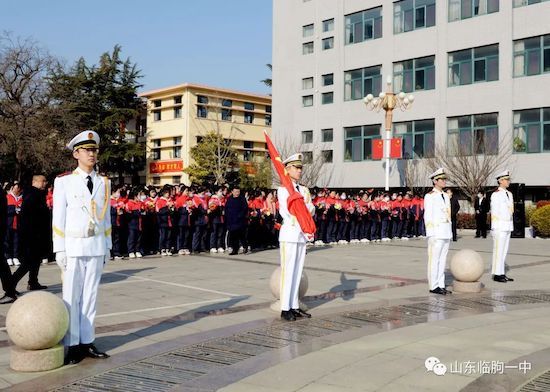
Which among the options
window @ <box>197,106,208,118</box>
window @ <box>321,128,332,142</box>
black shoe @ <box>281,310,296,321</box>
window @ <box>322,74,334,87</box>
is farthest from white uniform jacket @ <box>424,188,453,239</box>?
window @ <box>197,106,208,118</box>

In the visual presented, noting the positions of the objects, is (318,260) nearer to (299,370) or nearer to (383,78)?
(299,370)

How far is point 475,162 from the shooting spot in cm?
3272

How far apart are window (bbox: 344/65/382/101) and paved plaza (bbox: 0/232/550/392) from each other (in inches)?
1127

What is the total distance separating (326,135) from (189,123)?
2194 centimetres

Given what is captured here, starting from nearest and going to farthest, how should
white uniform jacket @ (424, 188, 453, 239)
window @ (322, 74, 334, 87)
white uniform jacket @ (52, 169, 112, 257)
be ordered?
1. white uniform jacket @ (52, 169, 112, 257)
2. white uniform jacket @ (424, 188, 453, 239)
3. window @ (322, 74, 334, 87)

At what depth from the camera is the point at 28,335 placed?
19.5 feet

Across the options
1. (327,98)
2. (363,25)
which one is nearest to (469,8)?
(363,25)

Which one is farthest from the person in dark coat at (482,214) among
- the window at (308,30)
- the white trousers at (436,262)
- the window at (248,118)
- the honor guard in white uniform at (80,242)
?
the window at (248,118)

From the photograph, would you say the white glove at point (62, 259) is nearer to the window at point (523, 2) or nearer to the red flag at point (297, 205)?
the red flag at point (297, 205)

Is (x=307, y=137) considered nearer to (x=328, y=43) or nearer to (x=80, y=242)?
(x=328, y=43)

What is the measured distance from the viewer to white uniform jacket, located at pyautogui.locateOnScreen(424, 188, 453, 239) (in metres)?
11.0

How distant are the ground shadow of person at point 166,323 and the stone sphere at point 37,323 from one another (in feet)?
3.29

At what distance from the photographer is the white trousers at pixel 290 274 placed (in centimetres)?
855

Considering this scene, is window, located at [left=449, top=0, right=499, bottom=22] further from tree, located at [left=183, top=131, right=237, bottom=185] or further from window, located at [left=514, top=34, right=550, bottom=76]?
tree, located at [left=183, top=131, right=237, bottom=185]
